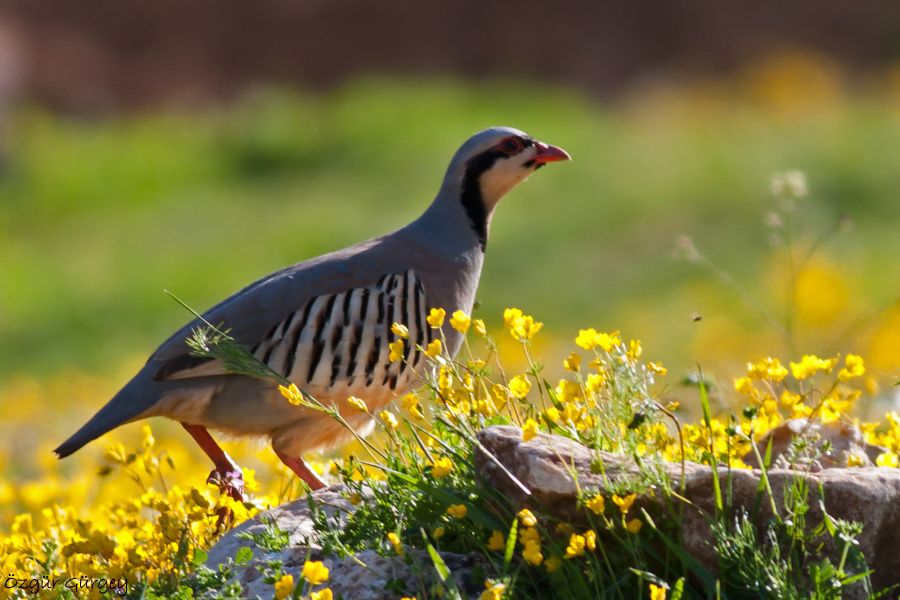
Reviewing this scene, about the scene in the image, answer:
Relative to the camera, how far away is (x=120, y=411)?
204 inches

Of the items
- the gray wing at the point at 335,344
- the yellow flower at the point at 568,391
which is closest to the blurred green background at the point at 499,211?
the gray wing at the point at 335,344

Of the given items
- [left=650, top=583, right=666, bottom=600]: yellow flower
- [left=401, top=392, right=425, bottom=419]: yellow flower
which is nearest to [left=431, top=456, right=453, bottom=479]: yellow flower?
[left=401, top=392, right=425, bottom=419]: yellow flower

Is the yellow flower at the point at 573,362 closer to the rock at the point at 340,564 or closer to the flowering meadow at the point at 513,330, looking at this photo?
the flowering meadow at the point at 513,330

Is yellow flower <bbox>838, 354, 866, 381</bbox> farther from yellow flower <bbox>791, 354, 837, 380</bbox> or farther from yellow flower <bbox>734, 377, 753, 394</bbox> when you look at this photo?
yellow flower <bbox>734, 377, 753, 394</bbox>

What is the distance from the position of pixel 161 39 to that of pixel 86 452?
28.0 m

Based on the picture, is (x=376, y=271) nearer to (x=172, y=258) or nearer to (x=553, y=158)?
(x=553, y=158)

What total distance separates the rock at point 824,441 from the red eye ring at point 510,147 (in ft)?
6.39

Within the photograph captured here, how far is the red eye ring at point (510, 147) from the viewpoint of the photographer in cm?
570

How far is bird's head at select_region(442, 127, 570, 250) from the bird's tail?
1368 millimetres

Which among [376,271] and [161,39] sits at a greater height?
[376,271]

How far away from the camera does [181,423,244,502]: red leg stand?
15.2ft

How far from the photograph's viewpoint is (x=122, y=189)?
22078 mm

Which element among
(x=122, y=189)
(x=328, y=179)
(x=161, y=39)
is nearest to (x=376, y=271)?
(x=328, y=179)

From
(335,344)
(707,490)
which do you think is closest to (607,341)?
(707,490)
